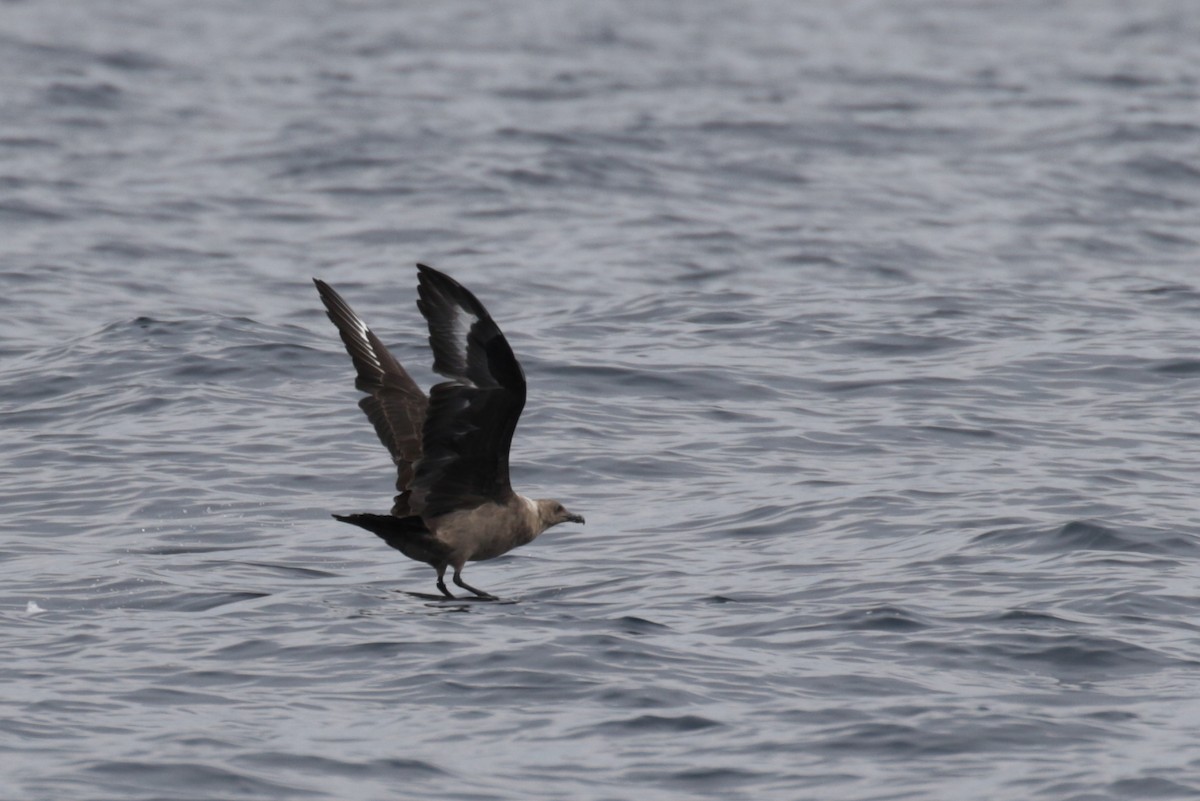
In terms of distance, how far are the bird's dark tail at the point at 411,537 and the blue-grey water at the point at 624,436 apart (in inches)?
9.4

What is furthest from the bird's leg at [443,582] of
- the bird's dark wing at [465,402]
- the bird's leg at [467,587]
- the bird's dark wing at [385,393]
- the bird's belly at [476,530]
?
the bird's dark wing at [385,393]

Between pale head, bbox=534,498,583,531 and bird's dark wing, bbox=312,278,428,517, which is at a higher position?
bird's dark wing, bbox=312,278,428,517

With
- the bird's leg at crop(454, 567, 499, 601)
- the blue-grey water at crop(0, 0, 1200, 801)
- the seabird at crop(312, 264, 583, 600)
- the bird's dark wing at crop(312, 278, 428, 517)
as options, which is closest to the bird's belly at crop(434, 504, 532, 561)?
the seabird at crop(312, 264, 583, 600)

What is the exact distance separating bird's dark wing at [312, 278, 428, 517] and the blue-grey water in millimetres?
657

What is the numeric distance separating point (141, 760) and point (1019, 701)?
3.52 metres

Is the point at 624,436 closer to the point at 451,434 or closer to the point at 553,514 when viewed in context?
the point at 553,514

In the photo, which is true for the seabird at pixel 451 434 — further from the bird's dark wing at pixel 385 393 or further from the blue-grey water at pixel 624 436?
the blue-grey water at pixel 624 436

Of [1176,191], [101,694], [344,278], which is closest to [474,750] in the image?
[101,694]

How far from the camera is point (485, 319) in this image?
8.70 metres

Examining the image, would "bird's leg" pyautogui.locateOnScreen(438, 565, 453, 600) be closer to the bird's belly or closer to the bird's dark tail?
the bird's dark tail

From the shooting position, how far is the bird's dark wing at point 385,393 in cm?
1016

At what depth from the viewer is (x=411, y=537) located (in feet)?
31.3

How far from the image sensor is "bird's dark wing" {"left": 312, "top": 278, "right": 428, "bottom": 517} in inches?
400

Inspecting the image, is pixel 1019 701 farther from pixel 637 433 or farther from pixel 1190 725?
pixel 637 433
